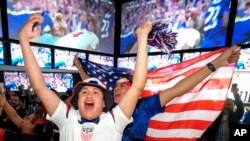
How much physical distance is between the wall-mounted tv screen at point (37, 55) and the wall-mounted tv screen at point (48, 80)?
0.34 m

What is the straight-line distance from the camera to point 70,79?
339 inches

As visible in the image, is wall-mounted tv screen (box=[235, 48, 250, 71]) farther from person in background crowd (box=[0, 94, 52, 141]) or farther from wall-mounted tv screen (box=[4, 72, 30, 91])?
wall-mounted tv screen (box=[4, 72, 30, 91])

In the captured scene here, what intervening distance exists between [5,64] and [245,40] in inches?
253

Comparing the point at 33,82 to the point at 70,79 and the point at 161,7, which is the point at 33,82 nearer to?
the point at 70,79

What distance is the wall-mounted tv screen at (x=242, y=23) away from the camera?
673 cm

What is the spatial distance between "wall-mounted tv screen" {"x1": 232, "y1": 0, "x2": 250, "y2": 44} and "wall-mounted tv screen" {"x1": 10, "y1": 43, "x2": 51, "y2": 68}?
5.43 meters

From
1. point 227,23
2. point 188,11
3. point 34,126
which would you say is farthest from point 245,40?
point 34,126

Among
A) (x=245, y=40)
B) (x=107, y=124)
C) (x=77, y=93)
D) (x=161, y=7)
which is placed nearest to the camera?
(x=107, y=124)

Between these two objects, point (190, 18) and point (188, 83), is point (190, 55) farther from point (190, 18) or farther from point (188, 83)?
point (188, 83)

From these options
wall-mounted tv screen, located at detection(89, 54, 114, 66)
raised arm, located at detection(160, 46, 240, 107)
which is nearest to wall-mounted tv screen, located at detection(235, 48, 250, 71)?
raised arm, located at detection(160, 46, 240, 107)

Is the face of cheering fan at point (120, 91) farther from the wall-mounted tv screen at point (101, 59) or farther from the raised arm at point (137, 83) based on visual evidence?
the wall-mounted tv screen at point (101, 59)

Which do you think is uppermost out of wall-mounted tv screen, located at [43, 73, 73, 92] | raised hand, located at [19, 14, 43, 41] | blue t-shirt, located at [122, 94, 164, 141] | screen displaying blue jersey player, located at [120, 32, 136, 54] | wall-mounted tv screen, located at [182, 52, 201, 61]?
screen displaying blue jersey player, located at [120, 32, 136, 54]

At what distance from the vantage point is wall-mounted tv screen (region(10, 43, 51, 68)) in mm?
7509

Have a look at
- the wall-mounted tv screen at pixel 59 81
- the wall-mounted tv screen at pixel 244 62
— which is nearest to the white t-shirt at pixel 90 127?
the wall-mounted tv screen at pixel 244 62
